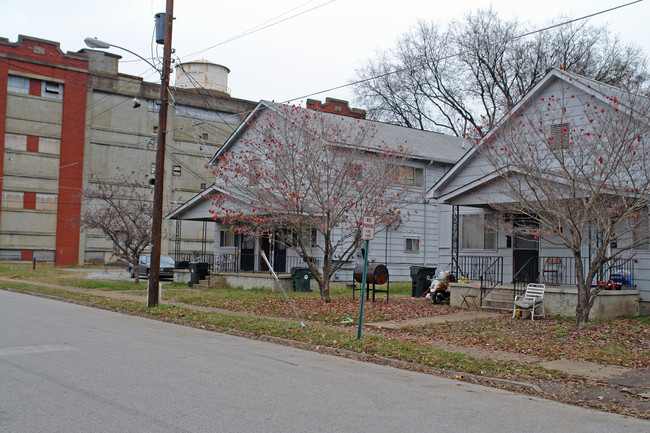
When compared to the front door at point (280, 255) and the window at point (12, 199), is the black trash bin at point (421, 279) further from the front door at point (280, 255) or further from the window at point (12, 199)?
the window at point (12, 199)

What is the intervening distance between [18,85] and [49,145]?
5.05 m

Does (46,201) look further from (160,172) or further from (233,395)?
(233,395)

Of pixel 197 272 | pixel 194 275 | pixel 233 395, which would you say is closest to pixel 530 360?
pixel 233 395

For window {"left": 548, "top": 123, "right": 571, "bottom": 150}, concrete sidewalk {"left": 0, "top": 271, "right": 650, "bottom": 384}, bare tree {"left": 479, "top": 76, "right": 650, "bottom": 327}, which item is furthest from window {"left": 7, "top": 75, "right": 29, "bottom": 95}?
window {"left": 548, "top": 123, "right": 571, "bottom": 150}

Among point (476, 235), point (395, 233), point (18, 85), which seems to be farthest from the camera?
point (18, 85)

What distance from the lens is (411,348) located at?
11.3m

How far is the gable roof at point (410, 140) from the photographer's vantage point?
27062mm

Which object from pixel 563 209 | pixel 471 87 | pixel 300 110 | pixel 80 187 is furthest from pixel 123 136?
pixel 563 209

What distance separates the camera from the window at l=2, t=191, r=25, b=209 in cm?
4609

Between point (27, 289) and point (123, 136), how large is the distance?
29.6 m

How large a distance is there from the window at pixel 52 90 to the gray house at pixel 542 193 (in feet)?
123

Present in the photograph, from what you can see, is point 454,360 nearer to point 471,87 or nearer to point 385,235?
point 385,235

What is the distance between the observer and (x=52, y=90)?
48.0m

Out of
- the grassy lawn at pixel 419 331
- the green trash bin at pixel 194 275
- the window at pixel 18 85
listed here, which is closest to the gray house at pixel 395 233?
the green trash bin at pixel 194 275
